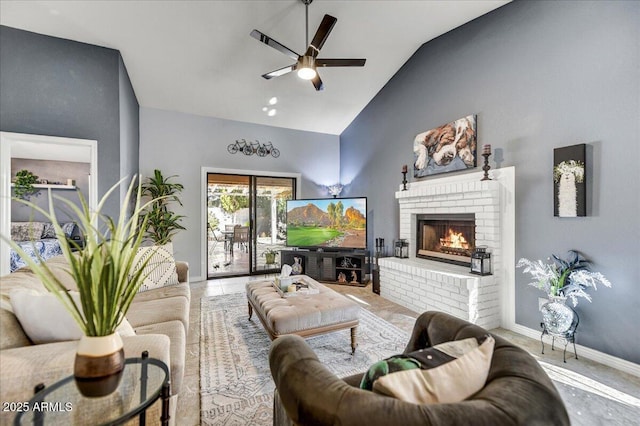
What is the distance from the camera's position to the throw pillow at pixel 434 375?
0.75 m

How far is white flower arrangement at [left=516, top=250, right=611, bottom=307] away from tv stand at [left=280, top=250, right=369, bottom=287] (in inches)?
96.4

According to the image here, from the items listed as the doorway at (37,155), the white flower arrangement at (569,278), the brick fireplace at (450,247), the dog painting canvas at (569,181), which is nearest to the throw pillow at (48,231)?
the doorway at (37,155)

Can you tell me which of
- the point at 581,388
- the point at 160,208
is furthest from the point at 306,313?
the point at 160,208

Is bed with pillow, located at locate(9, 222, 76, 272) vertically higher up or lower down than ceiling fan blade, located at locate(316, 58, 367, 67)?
lower down

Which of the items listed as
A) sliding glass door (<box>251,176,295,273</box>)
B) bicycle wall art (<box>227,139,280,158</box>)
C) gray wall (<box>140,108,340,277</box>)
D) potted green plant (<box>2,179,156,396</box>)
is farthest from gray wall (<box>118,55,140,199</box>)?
potted green plant (<box>2,179,156,396</box>)

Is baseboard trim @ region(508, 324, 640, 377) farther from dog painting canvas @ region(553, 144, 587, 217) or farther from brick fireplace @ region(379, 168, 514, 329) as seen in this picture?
dog painting canvas @ region(553, 144, 587, 217)

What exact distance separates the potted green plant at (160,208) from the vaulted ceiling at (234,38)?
1.24m

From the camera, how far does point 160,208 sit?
420cm

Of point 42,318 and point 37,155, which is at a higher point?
point 37,155

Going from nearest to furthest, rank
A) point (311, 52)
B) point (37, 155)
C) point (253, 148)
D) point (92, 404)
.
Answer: point (92, 404) < point (311, 52) < point (37, 155) < point (253, 148)

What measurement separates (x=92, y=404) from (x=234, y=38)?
11.8 feet

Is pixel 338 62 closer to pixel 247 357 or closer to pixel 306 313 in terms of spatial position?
pixel 306 313

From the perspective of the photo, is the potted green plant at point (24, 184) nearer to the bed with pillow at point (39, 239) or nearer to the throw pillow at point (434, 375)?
the bed with pillow at point (39, 239)

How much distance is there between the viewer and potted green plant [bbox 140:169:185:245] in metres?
4.22
